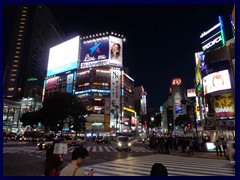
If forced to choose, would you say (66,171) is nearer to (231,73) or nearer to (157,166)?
(157,166)

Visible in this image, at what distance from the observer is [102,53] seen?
9238 cm

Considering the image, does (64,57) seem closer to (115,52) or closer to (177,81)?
(115,52)

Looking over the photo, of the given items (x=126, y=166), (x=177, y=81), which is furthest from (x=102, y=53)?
(x=126, y=166)

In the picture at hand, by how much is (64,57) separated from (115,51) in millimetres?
24088

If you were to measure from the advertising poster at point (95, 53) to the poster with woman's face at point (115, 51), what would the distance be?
1.83 m

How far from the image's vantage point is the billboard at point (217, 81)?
125ft

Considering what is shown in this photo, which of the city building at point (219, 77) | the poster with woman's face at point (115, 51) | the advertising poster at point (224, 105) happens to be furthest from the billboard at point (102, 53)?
the advertising poster at point (224, 105)

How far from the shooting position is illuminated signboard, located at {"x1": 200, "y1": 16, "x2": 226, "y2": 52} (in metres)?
42.1

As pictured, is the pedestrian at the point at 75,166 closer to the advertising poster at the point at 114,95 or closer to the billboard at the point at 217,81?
the billboard at the point at 217,81

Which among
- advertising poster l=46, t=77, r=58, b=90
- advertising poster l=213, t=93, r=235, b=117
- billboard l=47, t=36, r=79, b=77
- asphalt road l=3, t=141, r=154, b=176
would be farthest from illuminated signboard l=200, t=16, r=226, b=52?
advertising poster l=46, t=77, r=58, b=90

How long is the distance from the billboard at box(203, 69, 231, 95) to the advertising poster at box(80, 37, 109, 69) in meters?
55.4

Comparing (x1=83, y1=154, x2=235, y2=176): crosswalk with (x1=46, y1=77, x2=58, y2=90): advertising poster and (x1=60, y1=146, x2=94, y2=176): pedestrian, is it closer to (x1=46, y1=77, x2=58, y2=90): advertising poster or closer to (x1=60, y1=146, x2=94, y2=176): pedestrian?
(x1=60, y1=146, x2=94, y2=176): pedestrian

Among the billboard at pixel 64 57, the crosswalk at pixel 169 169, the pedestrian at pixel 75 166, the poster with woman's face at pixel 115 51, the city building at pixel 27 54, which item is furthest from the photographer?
the city building at pixel 27 54
